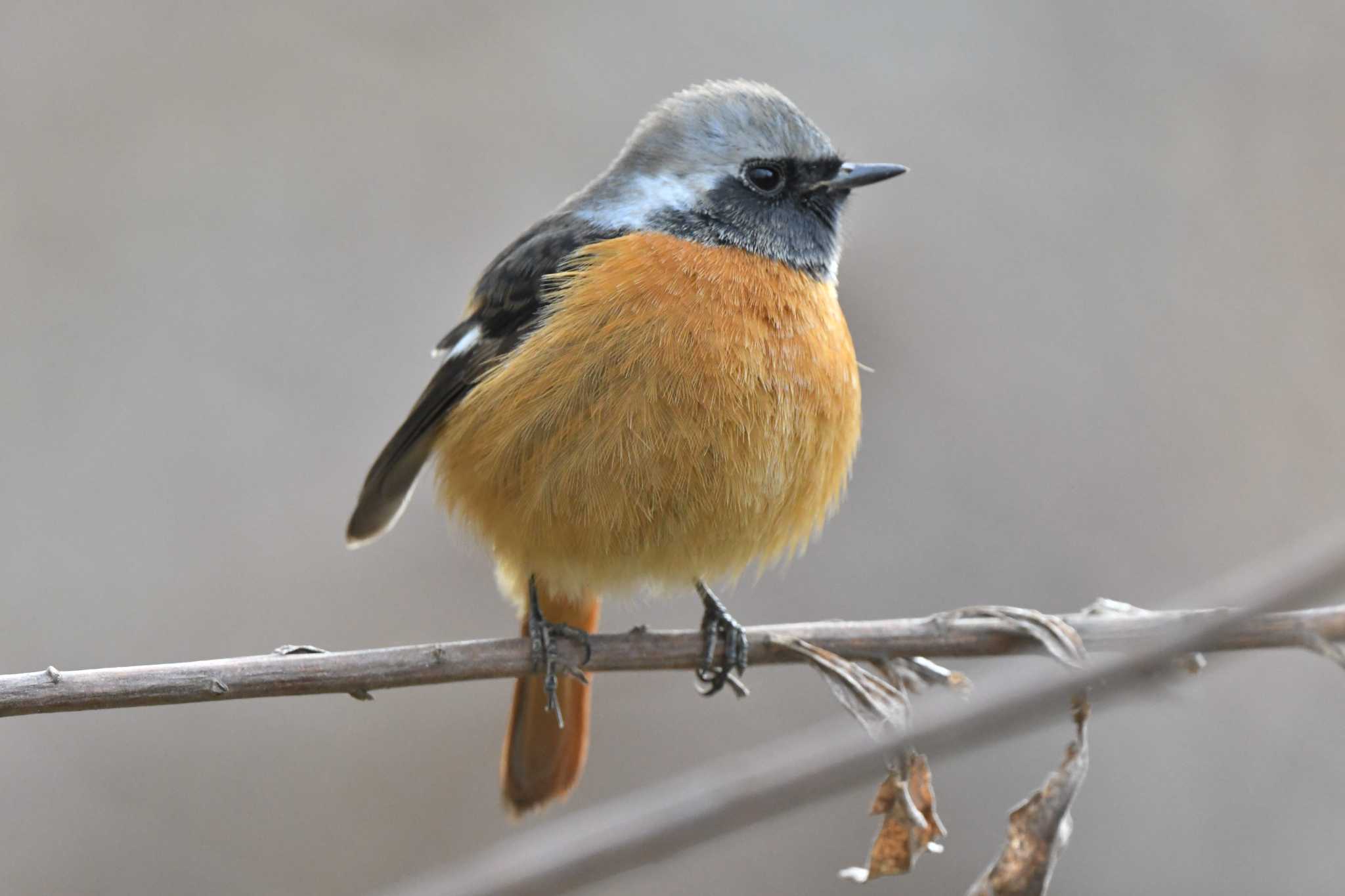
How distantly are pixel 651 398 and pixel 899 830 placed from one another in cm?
131

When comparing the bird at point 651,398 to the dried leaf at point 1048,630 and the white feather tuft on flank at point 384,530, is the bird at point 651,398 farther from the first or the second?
the dried leaf at point 1048,630

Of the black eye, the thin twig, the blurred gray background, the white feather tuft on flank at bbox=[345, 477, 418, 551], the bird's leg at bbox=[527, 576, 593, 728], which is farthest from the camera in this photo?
the blurred gray background

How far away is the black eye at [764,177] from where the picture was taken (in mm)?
3980

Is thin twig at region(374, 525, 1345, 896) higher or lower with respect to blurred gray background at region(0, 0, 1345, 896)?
lower

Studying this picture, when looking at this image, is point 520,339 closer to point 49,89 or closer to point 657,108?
point 657,108

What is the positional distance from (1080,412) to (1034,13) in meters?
1.88

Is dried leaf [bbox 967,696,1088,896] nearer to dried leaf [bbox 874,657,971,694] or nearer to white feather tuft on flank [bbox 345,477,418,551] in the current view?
dried leaf [bbox 874,657,971,694]

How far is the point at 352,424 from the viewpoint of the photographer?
5809mm

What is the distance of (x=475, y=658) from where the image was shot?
9.75 feet

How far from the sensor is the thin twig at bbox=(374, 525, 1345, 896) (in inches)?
62.5

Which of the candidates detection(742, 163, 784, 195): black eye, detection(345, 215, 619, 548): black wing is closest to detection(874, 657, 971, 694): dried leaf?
detection(345, 215, 619, 548): black wing

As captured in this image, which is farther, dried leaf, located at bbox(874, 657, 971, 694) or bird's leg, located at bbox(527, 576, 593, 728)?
bird's leg, located at bbox(527, 576, 593, 728)

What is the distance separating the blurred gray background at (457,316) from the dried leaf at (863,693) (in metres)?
2.13

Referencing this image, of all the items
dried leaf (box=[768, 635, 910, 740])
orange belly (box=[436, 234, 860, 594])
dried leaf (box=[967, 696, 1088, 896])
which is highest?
orange belly (box=[436, 234, 860, 594])
